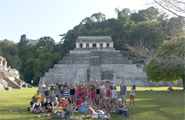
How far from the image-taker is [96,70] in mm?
31609

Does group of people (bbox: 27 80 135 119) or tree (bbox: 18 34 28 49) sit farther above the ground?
tree (bbox: 18 34 28 49)

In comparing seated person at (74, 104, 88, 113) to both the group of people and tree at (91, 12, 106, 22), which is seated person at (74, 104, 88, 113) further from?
tree at (91, 12, 106, 22)

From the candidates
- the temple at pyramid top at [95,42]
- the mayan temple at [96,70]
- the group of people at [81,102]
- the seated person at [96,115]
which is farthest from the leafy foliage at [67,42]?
the seated person at [96,115]

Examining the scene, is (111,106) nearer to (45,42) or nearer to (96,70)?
(96,70)

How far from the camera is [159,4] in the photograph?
684 cm

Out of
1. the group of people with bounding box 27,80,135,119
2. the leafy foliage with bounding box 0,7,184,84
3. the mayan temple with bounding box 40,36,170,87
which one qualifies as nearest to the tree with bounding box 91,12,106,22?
the leafy foliage with bounding box 0,7,184,84

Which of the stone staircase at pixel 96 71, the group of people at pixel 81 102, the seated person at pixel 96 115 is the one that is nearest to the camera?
the seated person at pixel 96 115

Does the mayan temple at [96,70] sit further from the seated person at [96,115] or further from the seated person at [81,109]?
the seated person at [96,115]

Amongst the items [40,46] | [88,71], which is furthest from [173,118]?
[40,46]

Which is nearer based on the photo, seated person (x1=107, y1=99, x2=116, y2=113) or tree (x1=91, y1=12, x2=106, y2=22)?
seated person (x1=107, y1=99, x2=116, y2=113)

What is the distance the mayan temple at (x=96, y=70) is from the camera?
29.5m

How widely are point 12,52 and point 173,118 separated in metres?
54.9

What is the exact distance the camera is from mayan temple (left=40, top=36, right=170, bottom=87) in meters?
29.5

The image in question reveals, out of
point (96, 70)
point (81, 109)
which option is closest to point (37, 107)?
point (81, 109)
